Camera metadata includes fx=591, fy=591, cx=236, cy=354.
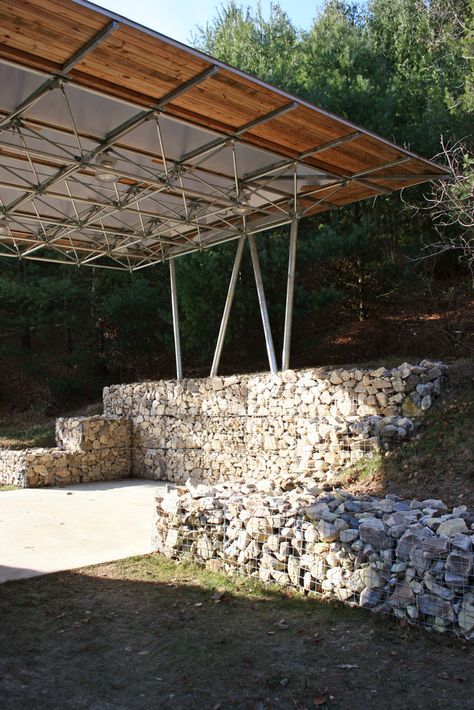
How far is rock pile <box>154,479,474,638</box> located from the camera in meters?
4.29

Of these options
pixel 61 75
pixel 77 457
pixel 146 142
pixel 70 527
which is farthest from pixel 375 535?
pixel 77 457

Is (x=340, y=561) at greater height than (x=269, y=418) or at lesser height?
lesser

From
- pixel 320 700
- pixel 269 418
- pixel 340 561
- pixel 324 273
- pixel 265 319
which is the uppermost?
pixel 324 273

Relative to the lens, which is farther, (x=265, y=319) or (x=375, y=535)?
(x=265, y=319)

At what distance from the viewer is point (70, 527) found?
797cm

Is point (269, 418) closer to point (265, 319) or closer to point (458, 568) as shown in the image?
point (265, 319)

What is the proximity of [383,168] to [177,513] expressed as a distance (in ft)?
20.2

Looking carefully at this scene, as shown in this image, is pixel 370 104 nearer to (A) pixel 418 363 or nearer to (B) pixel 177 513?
(A) pixel 418 363

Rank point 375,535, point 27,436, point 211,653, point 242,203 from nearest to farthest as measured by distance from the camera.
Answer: point 211,653
point 375,535
point 242,203
point 27,436

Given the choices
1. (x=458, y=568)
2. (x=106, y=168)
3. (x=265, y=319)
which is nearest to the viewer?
(x=458, y=568)

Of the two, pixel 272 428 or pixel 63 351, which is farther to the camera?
pixel 63 351

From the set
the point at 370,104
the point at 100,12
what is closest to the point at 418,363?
the point at 100,12

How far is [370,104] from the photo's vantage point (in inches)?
576

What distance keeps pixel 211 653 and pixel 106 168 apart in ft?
21.6
